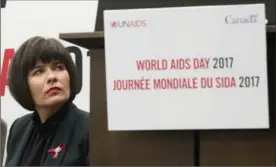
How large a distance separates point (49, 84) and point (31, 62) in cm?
10

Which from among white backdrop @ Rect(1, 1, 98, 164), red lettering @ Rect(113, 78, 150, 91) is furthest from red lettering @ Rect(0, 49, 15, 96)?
red lettering @ Rect(113, 78, 150, 91)

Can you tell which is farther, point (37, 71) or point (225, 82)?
point (37, 71)

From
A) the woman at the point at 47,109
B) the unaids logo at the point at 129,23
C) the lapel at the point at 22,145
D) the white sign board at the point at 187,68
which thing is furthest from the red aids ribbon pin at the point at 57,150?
the unaids logo at the point at 129,23

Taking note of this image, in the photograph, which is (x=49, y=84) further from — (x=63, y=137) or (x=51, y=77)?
(x=63, y=137)

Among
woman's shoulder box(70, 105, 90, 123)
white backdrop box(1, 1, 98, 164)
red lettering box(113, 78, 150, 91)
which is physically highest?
white backdrop box(1, 1, 98, 164)

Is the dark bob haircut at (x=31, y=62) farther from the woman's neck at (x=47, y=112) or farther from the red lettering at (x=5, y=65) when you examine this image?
the red lettering at (x=5, y=65)

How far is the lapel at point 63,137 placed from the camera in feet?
3.91

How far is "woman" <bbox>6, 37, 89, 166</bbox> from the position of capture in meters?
1.25

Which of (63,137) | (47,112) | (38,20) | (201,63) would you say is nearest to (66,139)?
(63,137)

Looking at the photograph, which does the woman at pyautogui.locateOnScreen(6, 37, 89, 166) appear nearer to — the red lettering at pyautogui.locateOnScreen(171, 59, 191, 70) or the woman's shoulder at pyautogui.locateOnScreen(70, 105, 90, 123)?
the woman's shoulder at pyautogui.locateOnScreen(70, 105, 90, 123)

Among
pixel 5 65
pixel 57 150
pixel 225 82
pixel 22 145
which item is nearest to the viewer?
pixel 225 82

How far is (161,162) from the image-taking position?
3.10ft

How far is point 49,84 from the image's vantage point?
1.26 m

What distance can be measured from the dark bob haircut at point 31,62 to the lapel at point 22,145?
7 cm
